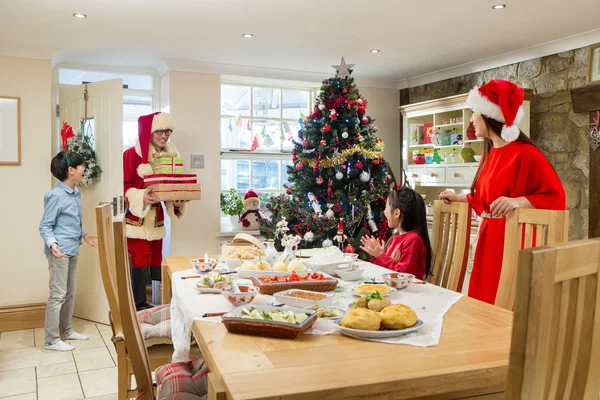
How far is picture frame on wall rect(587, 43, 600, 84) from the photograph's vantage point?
3.94m

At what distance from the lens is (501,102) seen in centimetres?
261

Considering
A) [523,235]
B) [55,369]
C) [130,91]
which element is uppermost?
[130,91]

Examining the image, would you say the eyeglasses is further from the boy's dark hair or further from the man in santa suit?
the boy's dark hair

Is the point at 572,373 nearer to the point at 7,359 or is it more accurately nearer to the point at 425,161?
the point at 7,359

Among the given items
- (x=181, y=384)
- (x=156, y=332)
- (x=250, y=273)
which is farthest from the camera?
(x=156, y=332)

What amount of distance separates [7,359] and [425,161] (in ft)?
14.0

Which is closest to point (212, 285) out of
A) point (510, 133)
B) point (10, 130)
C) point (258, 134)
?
point (510, 133)

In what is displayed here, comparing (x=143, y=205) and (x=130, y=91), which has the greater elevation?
(x=130, y=91)

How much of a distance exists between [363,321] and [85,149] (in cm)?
374

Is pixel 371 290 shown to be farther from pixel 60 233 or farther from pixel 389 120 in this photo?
pixel 389 120

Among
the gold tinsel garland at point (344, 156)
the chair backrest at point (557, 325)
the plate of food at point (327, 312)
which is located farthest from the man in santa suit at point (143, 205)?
the chair backrest at point (557, 325)

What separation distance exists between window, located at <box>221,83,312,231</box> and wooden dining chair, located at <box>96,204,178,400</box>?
3138mm

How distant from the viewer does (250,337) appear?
55.9 inches

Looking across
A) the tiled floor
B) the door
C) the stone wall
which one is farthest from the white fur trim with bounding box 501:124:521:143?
the door
